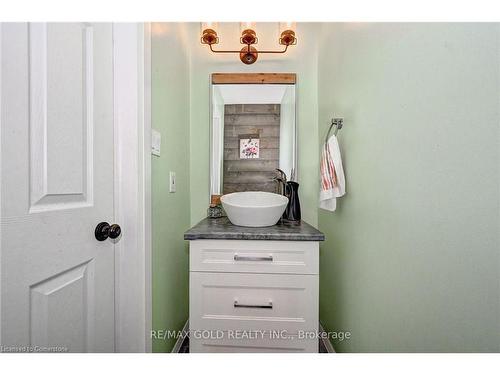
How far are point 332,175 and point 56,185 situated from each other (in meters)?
1.05

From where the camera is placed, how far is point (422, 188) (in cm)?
62

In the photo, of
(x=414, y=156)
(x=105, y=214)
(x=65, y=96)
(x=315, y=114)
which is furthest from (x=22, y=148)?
(x=315, y=114)

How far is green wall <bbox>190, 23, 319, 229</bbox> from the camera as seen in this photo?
5.03 feet

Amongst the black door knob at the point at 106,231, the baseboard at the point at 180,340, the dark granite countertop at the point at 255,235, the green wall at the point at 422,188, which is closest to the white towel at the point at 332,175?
the green wall at the point at 422,188

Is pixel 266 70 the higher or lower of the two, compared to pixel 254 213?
higher

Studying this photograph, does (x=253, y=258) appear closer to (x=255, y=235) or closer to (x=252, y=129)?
(x=255, y=235)

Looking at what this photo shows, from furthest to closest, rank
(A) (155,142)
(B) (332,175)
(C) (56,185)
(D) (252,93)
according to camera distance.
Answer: (D) (252,93)
(B) (332,175)
(A) (155,142)
(C) (56,185)

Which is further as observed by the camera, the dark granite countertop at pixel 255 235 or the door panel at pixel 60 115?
the dark granite countertop at pixel 255 235

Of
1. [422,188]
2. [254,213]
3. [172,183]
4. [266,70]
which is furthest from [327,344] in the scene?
[266,70]

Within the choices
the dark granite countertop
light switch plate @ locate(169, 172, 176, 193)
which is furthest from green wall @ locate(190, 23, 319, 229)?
the dark granite countertop

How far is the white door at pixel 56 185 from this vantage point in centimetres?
50

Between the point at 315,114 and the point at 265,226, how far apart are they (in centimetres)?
94

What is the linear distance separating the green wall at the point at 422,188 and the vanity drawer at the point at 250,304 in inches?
10.9

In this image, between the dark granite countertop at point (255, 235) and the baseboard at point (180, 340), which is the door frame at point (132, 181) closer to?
the dark granite countertop at point (255, 235)
